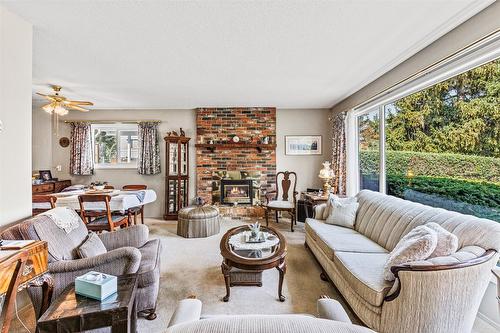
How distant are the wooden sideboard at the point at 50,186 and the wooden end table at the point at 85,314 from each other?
162 inches

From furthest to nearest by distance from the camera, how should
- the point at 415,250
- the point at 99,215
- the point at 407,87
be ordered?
the point at 99,215 → the point at 407,87 → the point at 415,250

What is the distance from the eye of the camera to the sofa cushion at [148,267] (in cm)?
185

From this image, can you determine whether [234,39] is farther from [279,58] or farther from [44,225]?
[44,225]

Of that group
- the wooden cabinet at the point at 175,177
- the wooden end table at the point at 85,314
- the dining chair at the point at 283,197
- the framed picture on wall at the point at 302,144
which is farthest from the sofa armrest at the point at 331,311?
the framed picture on wall at the point at 302,144

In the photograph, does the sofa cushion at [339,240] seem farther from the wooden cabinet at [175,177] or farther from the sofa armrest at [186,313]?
the wooden cabinet at [175,177]

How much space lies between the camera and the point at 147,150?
17.0 feet

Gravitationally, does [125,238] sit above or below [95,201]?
below

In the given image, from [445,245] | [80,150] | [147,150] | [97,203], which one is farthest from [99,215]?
[445,245]

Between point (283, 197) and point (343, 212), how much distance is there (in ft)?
6.76

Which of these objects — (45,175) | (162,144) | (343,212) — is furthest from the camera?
(162,144)

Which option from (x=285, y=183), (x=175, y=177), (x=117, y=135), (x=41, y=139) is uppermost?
(x=117, y=135)

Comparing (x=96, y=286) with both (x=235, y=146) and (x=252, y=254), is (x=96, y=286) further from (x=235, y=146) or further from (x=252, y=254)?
(x=235, y=146)

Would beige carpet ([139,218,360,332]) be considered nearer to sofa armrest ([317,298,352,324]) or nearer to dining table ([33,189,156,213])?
dining table ([33,189,156,213])

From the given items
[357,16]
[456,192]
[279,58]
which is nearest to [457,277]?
[456,192]
